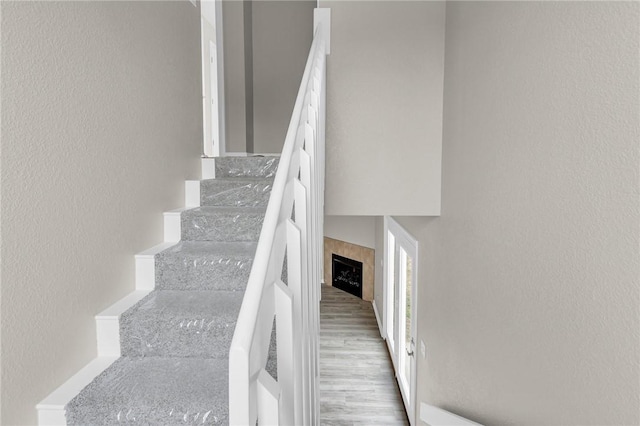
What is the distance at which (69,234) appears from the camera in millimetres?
1732

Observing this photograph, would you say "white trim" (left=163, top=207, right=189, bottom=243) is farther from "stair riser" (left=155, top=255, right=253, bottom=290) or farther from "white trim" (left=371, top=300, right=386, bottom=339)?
"white trim" (left=371, top=300, right=386, bottom=339)

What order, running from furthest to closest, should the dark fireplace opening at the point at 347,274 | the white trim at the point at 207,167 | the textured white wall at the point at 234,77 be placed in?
1. the dark fireplace opening at the point at 347,274
2. the textured white wall at the point at 234,77
3. the white trim at the point at 207,167

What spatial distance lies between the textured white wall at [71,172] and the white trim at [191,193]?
36 centimetres

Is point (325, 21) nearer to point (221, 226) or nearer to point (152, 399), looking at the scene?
point (221, 226)

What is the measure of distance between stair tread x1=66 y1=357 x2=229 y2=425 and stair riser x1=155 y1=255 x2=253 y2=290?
21.5 inches

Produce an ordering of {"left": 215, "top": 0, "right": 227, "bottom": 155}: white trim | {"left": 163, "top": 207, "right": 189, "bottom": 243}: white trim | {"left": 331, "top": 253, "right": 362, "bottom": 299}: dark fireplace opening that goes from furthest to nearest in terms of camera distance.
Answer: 1. {"left": 331, "top": 253, "right": 362, "bottom": 299}: dark fireplace opening
2. {"left": 215, "top": 0, "right": 227, "bottom": 155}: white trim
3. {"left": 163, "top": 207, "right": 189, "bottom": 243}: white trim

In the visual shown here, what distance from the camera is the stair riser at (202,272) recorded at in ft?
7.30

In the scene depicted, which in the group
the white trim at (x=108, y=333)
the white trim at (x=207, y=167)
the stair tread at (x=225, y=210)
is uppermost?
the white trim at (x=207, y=167)

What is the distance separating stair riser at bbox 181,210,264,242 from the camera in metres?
2.57

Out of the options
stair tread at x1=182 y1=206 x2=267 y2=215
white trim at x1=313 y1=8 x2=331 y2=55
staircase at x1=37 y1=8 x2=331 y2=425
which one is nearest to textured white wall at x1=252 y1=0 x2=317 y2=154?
white trim at x1=313 y1=8 x2=331 y2=55

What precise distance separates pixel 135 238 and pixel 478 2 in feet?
7.36

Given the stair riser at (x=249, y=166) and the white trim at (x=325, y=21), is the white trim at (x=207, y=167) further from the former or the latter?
the white trim at (x=325, y=21)

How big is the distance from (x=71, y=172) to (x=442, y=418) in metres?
2.46

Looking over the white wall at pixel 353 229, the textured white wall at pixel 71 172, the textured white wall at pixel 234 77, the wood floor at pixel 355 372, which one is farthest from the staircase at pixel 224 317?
the white wall at pixel 353 229
